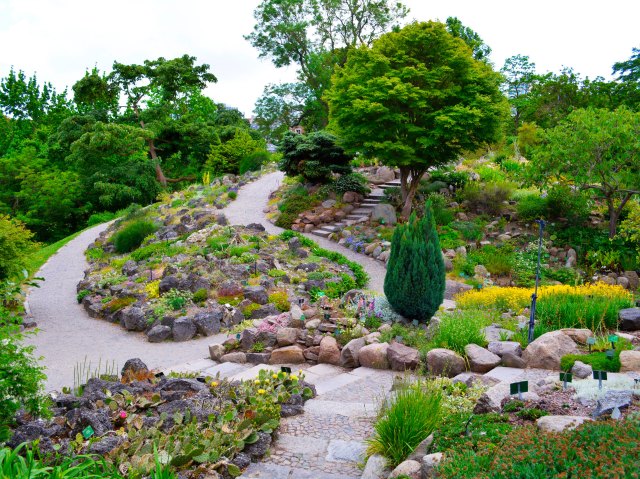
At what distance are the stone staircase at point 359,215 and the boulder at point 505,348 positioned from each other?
1026 centimetres

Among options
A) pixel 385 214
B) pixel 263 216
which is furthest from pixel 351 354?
pixel 263 216

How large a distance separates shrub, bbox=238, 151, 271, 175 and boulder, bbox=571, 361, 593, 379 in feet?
76.4

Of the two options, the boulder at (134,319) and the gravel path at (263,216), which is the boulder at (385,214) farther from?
the boulder at (134,319)

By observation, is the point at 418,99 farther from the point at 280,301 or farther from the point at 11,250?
the point at 11,250

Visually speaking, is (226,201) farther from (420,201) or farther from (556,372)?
(556,372)

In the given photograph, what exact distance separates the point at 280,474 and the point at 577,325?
538cm

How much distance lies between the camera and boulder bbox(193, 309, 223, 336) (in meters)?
10.4

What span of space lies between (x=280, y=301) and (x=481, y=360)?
5410mm

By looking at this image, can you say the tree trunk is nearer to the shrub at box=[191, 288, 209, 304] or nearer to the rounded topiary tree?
the shrub at box=[191, 288, 209, 304]

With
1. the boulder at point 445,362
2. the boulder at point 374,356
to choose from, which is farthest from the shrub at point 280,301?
the boulder at point 445,362

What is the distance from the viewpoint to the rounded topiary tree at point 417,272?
27.9ft

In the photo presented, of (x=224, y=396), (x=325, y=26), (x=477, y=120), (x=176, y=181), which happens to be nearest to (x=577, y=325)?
(x=224, y=396)

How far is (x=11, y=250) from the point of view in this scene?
11.1 metres

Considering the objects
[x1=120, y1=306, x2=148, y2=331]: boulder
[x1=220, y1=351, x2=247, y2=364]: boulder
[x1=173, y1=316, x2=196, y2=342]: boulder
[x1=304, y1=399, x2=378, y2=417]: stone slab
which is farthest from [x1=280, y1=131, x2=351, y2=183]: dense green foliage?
[x1=304, y1=399, x2=378, y2=417]: stone slab
